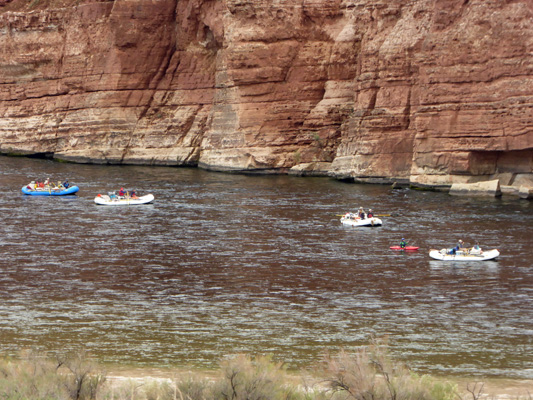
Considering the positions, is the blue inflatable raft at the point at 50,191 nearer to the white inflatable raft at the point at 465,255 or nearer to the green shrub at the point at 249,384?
the white inflatable raft at the point at 465,255

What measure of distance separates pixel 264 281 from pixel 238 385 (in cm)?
2160

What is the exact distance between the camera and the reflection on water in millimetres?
31500

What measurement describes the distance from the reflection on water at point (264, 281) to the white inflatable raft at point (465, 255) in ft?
1.59

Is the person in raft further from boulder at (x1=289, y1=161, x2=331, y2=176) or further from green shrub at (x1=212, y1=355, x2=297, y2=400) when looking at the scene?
boulder at (x1=289, y1=161, x2=331, y2=176)

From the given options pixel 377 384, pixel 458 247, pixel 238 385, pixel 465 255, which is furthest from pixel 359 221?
pixel 238 385

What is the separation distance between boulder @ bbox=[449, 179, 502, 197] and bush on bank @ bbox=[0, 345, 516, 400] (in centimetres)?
5118

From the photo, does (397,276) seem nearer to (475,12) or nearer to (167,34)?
(475,12)

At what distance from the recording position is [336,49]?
3706 inches

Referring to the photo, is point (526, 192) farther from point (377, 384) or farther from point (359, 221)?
point (377, 384)

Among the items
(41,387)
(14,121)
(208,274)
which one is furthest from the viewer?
(14,121)

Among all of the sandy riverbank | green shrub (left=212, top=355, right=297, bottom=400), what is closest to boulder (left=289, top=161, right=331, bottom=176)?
the sandy riverbank

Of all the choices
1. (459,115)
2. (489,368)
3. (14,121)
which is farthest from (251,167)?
(489,368)

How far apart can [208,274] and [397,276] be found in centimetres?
873

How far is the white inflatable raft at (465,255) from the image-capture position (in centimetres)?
Answer: 4709
